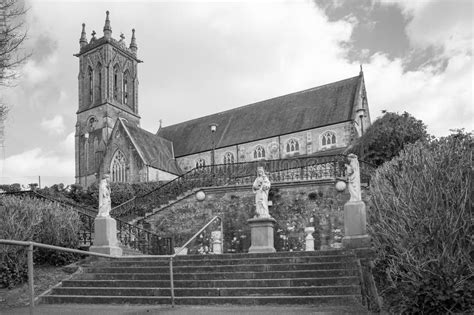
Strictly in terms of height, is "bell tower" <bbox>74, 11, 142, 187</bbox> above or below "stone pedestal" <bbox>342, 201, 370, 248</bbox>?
above

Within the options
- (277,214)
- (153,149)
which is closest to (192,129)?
(153,149)

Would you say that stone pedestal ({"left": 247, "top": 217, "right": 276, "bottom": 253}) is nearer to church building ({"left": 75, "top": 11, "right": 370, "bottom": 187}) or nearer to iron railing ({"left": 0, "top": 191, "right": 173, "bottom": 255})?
iron railing ({"left": 0, "top": 191, "right": 173, "bottom": 255})

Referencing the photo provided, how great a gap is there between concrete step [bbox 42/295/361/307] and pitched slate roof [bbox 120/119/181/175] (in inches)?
1040

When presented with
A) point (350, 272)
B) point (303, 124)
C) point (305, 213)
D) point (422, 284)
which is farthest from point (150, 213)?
point (303, 124)

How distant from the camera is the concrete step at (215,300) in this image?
29.4 ft

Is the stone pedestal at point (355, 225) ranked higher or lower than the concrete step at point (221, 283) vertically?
higher

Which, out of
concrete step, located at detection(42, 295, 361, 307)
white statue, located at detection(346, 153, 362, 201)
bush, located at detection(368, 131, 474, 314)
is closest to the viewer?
bush, located at detection(368, 131, 474, 314)

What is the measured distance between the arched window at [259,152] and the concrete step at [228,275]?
27991mm

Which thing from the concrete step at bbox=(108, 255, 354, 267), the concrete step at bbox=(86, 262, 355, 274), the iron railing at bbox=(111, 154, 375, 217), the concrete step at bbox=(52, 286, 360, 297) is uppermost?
the iron railing at bbox=(111, 154, 375, 217)

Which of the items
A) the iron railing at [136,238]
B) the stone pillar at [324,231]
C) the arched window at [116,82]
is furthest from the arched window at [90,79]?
the stone pillar at [324,231]

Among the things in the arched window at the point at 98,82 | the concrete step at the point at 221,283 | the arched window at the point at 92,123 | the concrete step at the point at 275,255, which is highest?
the arched window at the point at 98,82

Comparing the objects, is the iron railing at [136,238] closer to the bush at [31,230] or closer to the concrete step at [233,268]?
the bush at [31,230]

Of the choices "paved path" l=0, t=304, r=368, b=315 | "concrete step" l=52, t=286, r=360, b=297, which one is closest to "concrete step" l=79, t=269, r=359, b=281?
"concrete step" l=52, t=286, r=360, b=297

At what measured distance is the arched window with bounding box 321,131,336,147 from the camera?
36125 mm
